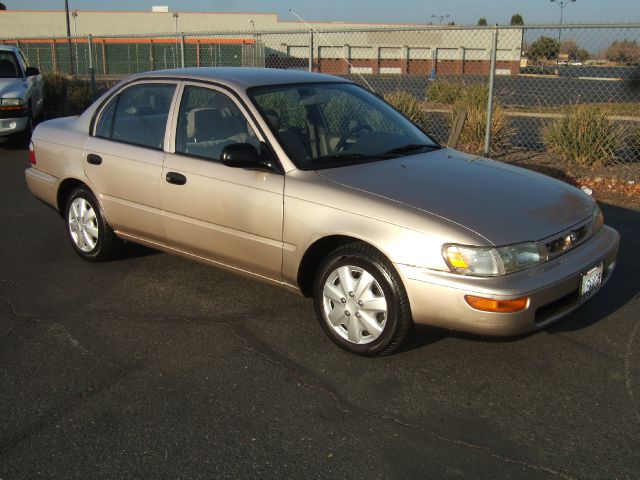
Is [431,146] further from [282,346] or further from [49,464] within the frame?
[49,464]

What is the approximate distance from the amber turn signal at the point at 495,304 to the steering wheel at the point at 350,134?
1.60 m

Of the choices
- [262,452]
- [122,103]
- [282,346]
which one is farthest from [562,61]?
[262,452]

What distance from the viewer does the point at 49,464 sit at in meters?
3.07

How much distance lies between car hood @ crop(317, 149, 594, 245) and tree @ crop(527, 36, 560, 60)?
7597mm

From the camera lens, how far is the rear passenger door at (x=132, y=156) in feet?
16.8

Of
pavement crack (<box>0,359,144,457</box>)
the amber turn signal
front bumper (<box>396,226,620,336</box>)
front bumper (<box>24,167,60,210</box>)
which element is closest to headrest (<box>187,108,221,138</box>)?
front bumper (<box>24,167,60,210</box>)

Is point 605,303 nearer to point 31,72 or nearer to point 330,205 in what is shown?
point 330,205

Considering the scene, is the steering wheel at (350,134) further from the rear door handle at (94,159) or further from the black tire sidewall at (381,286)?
the rear door handle at (94,159)

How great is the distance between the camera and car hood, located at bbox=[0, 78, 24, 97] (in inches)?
470

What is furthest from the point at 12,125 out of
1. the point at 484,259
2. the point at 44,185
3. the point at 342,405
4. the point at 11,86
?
the point at 484,259

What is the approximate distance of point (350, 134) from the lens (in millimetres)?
4922

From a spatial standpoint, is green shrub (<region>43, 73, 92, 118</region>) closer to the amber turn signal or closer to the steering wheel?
the steering wheel

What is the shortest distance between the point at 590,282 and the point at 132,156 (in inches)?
131

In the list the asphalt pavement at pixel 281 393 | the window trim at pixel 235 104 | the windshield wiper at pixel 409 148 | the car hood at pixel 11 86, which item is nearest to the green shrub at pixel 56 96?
the car hood at pixel 11 86
